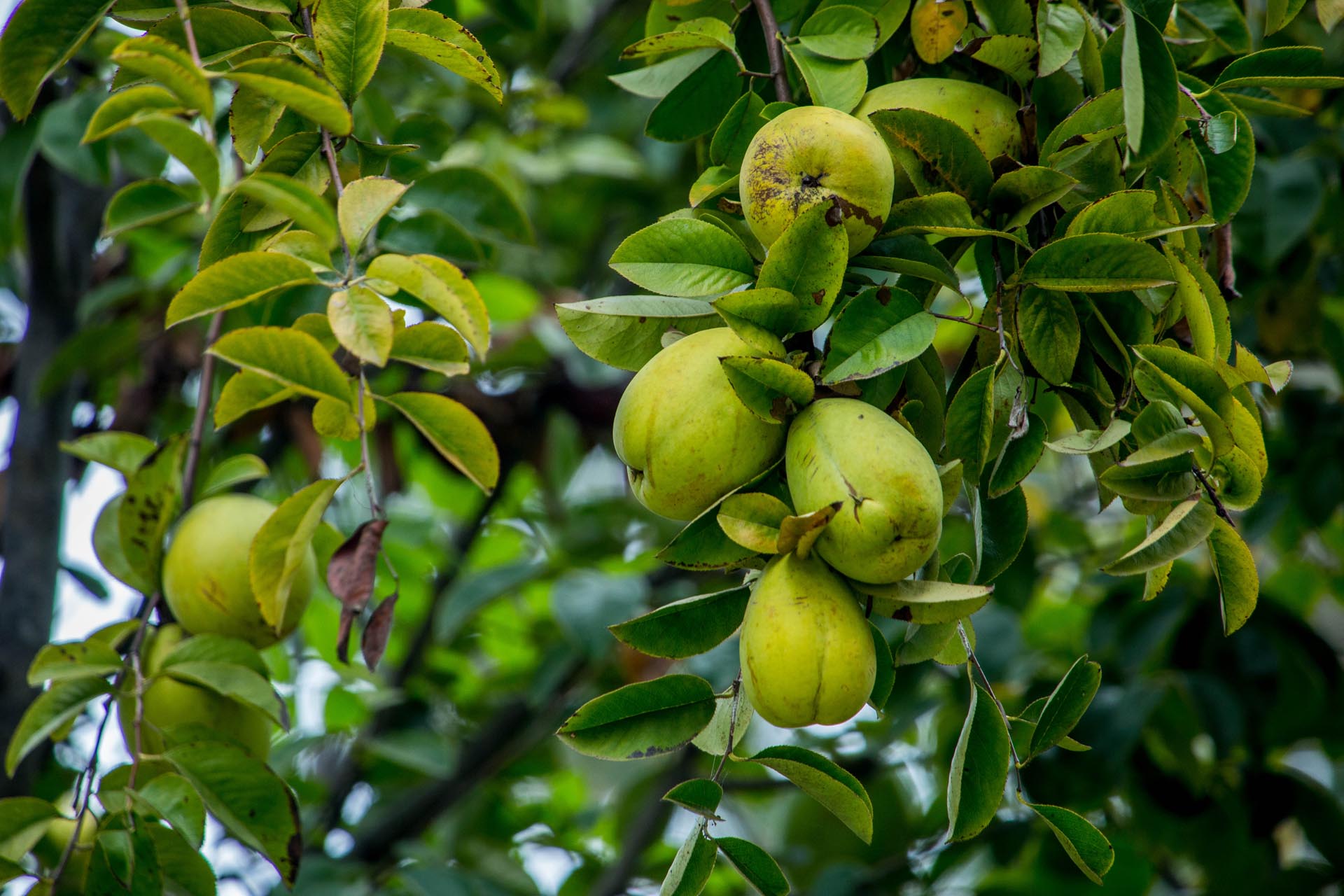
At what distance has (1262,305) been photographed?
1970mm

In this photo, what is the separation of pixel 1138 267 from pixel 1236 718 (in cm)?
145

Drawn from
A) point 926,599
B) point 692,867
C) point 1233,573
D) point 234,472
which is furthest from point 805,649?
point 234,472

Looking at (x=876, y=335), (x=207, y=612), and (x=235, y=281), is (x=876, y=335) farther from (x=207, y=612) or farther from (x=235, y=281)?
(x=207, y=612)

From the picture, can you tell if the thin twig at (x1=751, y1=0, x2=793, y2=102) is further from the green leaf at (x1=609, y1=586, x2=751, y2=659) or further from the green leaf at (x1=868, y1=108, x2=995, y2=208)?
the green leaf at (x1=609, y1=586, x2=751, y2=659)

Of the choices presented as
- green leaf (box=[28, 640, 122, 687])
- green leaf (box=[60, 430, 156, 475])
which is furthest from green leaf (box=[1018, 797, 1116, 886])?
green leaf (box=[60, 430, 156, 475])

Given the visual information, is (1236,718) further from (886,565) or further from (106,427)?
(106,427)

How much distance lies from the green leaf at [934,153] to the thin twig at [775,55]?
12 centimetres

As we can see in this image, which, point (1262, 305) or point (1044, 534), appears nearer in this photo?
point (1262, 305)

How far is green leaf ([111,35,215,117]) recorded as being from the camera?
653 millimetres

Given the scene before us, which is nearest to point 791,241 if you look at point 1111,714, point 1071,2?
point 1071,2

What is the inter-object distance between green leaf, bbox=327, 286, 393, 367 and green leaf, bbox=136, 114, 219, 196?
0.10m

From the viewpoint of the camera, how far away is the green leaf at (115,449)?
131 centimetres

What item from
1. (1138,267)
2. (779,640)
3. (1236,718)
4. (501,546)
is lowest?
(501,546)

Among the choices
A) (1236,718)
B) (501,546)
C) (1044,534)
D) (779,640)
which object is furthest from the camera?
(501,546)
